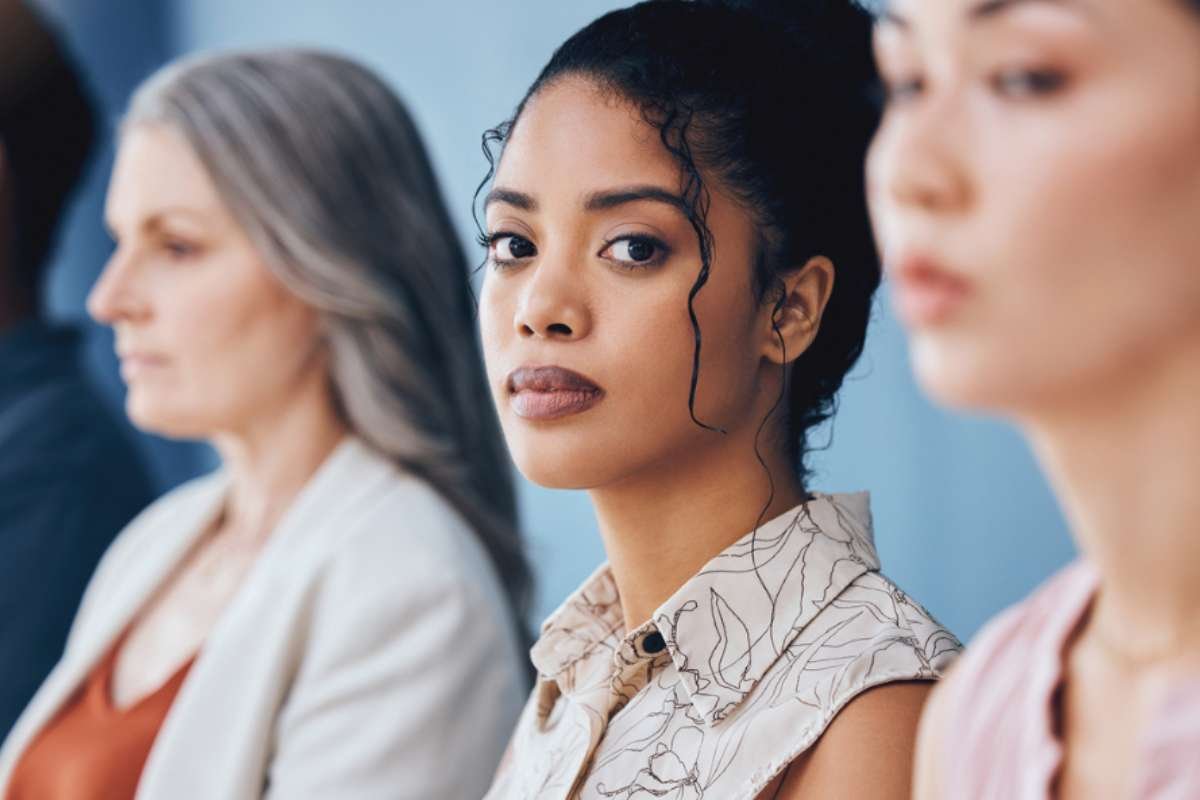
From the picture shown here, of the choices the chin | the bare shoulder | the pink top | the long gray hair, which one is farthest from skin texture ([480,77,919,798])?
the chin

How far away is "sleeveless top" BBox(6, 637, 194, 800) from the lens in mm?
1656

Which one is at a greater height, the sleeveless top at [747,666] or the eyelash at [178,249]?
the eyelash at [178,249]

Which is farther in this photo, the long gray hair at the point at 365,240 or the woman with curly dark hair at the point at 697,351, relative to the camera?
the long gray hair at the point at 365,240

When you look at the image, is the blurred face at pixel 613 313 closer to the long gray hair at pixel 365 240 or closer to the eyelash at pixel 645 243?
the eyelash at pixel 645 243

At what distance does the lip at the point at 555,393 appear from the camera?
3.39 feet

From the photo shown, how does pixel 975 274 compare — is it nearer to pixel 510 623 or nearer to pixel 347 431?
pixel 510 623

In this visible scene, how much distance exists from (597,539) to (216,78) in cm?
90

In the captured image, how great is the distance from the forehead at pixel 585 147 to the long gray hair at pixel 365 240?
2.36 ft

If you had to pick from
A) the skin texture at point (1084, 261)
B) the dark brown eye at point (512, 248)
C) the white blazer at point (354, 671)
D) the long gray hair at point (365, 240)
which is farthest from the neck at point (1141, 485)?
the long gray hair at point (365, 240)

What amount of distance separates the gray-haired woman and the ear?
63 cm

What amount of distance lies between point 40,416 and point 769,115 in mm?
1478

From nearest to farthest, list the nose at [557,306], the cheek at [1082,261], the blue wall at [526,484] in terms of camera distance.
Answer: the cheek at [1082,261] → the nose at [557,306] → the blue wall at [526,484]

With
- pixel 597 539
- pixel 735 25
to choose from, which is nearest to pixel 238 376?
pixel 597 539

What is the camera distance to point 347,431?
184 cm
